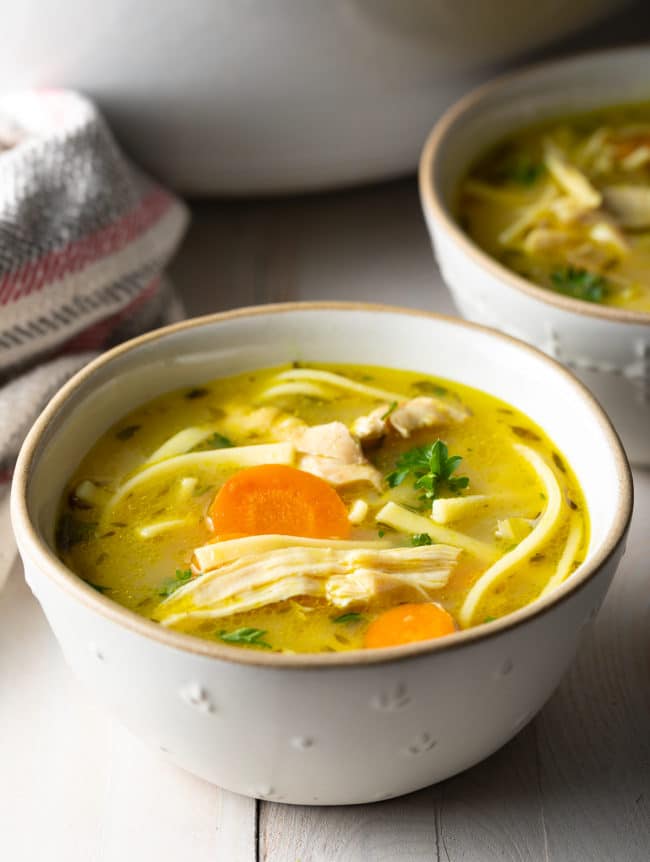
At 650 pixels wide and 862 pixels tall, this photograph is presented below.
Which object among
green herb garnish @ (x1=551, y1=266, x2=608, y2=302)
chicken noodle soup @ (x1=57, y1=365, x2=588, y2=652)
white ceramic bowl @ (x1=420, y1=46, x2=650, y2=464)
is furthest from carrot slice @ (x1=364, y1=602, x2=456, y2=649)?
green herb garnish @ (x1=551, y1=266, x2=608, y2=302)

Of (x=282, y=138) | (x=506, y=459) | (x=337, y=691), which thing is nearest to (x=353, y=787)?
(x=337, y=691)

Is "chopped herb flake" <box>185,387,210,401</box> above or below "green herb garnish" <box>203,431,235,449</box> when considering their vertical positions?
below

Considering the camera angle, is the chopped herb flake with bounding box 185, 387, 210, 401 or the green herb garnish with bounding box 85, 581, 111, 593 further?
the chopped herb flake with bounding box 185, 387, 210, 401

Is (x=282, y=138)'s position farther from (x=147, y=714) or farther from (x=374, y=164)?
(x=147, y=714)

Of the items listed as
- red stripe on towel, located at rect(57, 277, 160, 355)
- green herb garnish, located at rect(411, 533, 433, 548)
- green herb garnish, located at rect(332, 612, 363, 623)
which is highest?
green herb garnish, located at rect(332, 612, 363, 623)

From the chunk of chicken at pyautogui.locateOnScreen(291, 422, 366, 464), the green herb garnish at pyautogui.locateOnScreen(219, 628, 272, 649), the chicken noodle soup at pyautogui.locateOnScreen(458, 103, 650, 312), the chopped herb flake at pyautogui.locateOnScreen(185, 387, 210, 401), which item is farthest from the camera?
the chicken noodle soup at pyautogui.locateOnScreen(458, 103, 650, 312)

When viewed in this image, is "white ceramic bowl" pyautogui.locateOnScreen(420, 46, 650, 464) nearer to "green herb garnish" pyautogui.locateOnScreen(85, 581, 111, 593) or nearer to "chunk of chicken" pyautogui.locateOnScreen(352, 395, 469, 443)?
"chunk of chicken" pyautogui.locateOnScreen(352, 395, 469, 443)
